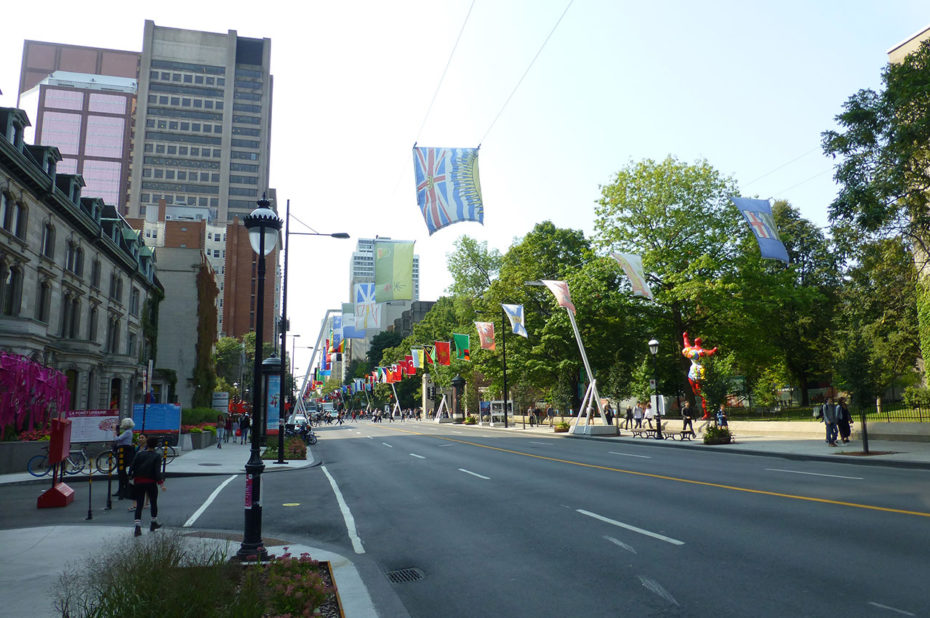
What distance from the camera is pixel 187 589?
4836mm

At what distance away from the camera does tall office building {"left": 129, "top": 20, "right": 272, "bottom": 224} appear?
468 feet

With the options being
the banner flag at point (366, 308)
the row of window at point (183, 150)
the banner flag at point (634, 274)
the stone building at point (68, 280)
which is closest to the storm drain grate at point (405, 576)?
the banner flag at point (634, 274)

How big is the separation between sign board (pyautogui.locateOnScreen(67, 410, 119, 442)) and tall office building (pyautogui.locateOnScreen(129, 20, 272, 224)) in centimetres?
13006

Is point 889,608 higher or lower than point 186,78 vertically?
lower

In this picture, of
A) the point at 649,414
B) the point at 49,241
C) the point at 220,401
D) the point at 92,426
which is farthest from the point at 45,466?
the point at 220,401

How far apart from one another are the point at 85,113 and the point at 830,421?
16855 centimetres

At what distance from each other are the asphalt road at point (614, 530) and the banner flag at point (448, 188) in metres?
7.73

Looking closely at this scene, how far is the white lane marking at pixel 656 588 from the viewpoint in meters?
5.96

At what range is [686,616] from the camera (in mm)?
5477

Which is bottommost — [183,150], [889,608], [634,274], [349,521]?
[349,521]

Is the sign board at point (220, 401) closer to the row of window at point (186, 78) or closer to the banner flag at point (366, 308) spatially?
the banner flag at point (366, 308)

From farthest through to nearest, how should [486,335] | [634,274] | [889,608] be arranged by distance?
1. [486,335]
2. [634,274]
3. [889,608]

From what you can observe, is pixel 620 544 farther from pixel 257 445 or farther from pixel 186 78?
pixel 186 78

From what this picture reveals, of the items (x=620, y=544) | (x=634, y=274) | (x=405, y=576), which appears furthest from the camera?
(x=634, y=274)
